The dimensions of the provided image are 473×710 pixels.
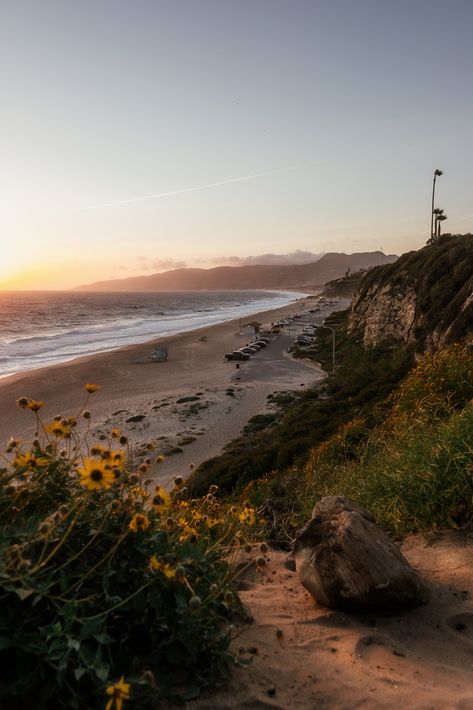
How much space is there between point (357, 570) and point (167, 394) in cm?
3044

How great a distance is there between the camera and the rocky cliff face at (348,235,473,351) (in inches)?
828

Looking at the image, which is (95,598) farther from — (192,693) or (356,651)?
(356,651)

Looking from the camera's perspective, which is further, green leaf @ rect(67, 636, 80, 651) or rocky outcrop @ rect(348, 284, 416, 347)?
rocky outcrop @ rect(348, 284, 416, 347)

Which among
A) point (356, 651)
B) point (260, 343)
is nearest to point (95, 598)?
point (356, 651)

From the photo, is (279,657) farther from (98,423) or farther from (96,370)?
(96,370)

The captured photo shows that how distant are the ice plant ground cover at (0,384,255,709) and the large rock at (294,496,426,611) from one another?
1030 millimetres

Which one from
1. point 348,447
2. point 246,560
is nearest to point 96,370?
point 348,447

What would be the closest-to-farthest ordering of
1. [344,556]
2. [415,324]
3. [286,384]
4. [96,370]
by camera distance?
[344,556] → [415,324] → [286,384] → [96,370]

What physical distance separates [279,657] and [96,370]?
41531 millimetres

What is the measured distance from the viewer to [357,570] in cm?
402

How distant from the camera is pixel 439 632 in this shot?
3.70m

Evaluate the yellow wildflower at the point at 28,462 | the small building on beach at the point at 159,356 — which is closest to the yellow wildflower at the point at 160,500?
the yellow wildflower at the point at 28,462

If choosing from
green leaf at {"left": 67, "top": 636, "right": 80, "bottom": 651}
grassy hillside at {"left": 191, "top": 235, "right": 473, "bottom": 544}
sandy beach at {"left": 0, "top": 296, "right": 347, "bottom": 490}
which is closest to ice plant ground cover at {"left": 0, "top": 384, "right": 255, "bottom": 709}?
green leaf at {"left": 67, "top": 636, "right": 80, "bottom": 651}

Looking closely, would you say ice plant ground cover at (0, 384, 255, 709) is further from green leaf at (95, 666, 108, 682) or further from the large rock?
the large rock
